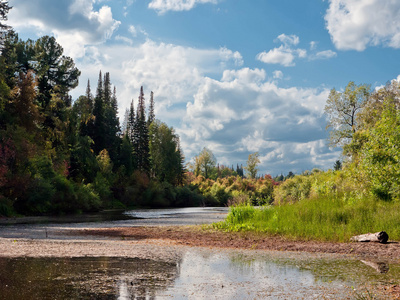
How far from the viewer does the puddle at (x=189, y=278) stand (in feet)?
24.7

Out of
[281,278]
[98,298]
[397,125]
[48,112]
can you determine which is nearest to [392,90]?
[397,125]

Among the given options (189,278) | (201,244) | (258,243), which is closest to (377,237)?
(258,243)

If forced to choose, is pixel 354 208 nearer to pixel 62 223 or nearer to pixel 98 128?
pixel 62 223

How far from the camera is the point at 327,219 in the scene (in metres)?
18.7

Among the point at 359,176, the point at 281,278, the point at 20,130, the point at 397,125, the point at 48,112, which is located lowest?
the point at 281,278

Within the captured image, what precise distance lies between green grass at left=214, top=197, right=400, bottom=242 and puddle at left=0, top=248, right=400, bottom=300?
5561mm

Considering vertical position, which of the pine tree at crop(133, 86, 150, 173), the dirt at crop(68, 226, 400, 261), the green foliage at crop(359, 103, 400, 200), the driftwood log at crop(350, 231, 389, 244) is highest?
the pine tree at crop(133, 86, 150, 173)

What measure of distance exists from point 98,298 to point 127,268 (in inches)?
118

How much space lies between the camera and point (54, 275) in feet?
29.1

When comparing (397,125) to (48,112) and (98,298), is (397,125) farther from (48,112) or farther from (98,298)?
(48,112)

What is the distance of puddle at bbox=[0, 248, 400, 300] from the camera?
7.52 m

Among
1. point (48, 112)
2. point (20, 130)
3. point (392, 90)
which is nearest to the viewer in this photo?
point (20, 130)

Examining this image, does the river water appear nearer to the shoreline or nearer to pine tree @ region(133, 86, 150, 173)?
the shoreline

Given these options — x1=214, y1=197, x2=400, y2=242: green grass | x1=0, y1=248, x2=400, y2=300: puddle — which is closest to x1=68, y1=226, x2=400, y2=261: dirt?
x1=214, y1=197, x2=400, y2=242: green grass
